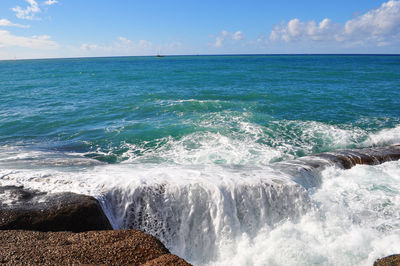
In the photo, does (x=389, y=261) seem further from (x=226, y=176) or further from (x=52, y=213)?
(x=52, y=213)

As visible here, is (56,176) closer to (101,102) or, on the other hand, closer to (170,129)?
(170,129)

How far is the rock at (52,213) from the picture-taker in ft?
15.8

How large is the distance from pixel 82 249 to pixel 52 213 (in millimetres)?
1350

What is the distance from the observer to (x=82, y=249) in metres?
4.11

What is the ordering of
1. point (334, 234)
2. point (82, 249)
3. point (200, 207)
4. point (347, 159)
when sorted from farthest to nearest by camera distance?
point (347, 159), point (200, 207), point (334, 234), point (82, 249)

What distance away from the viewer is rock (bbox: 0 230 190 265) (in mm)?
3875

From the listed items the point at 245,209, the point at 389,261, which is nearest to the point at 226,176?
the point at 245,209

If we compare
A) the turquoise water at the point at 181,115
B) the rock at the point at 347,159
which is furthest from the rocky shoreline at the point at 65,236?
the turquoise water at the point at 181,115

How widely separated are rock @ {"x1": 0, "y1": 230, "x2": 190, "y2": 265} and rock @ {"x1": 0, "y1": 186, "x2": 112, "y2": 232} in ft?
0.99

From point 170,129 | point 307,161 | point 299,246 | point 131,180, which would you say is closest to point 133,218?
point 131,180

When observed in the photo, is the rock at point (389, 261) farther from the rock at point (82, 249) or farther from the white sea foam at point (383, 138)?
the white sea foam at point (383, 138)

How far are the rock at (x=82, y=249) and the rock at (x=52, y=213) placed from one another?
302 mm

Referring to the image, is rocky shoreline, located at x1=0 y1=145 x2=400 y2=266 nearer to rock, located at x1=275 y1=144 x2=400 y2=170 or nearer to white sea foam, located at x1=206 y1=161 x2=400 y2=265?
white sea foam, located at x1=206 y1=161 x2=400 y2=265

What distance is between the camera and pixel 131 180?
268 inches
